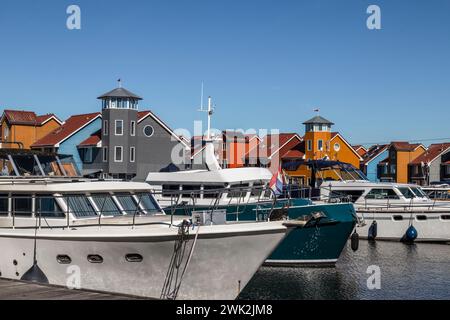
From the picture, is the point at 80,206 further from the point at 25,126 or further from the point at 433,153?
the point at 433,153

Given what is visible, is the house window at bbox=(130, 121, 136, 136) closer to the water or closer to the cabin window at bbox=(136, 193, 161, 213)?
the water

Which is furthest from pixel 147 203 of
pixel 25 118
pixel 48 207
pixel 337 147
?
pixel 337 147

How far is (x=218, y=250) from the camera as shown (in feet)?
45.5

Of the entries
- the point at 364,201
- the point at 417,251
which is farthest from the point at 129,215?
the point at 364,201

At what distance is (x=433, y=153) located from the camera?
2938 inches

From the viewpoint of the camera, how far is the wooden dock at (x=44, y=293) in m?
11.1

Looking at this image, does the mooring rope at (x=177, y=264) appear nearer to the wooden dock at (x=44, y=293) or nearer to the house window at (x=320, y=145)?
the wooden dock at (x=44, y=293)

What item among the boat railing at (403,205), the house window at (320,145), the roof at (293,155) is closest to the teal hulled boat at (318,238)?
the boat railing at (403,205)

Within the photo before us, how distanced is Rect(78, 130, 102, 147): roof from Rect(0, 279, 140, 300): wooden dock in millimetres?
40390

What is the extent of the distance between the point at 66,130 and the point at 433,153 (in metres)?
43.3
